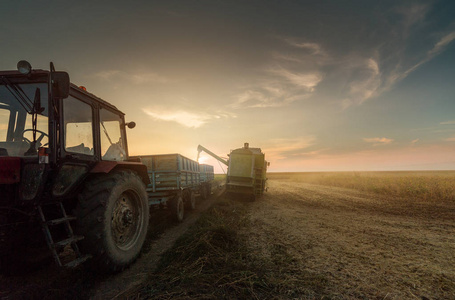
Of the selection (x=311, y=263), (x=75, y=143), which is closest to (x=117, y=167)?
(x=75, y=143)

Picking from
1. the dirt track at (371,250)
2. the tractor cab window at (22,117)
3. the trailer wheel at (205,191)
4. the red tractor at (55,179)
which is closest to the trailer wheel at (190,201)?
the dirt track at (371,250)

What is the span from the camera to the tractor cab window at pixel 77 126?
3.28 m

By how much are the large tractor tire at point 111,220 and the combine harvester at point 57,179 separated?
0.5 inches

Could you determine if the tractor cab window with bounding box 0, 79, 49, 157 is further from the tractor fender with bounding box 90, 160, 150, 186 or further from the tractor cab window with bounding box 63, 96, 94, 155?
the tractor fender with bounding box 90, 160, 150, 186

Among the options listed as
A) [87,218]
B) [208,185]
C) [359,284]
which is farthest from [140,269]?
[208,185]

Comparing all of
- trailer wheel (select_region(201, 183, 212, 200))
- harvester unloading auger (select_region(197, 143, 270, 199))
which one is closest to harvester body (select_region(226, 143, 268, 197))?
harvester unloading auger (select_region(197, 143, 270, 199))

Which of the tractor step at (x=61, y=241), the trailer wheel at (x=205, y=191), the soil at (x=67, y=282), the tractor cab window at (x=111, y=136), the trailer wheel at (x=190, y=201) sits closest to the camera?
the tractor step at (x=61, y=241)

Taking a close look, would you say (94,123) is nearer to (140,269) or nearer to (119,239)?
(119,239)

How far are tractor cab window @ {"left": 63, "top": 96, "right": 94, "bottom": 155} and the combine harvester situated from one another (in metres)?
0.02

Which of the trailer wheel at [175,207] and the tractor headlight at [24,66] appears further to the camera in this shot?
the trailer wheel at [175,207]

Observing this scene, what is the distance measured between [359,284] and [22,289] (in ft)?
15.4

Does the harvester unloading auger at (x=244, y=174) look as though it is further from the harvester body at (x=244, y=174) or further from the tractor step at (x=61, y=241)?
the tractor step at (x=61, y=241)

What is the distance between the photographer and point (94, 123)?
3928 millimetres

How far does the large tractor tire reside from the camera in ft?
9.55
